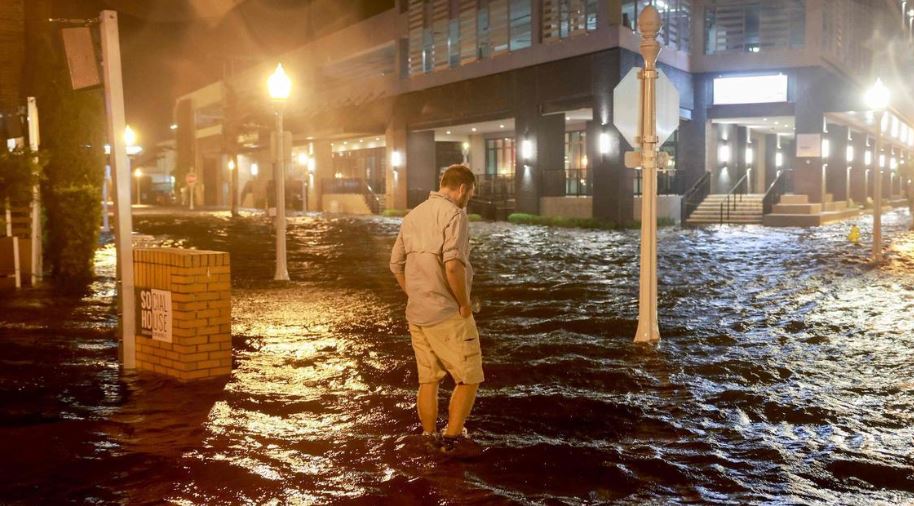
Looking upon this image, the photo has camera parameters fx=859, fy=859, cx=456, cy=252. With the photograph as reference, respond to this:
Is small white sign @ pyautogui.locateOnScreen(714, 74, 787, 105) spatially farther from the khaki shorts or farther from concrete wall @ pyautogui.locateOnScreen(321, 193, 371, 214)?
the khaki shorts

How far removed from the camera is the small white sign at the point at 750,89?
39844mm

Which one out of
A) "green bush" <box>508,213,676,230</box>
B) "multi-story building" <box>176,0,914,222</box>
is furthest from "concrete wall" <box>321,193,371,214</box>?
"green bush" <box>508,213,676,230</box>

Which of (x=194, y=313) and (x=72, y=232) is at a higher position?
(x=72, y=232)

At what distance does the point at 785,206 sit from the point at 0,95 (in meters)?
29.6

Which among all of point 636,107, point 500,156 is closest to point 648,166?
point 636,107

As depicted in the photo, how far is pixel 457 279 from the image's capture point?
17.6ft

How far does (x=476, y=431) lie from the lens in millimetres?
6145

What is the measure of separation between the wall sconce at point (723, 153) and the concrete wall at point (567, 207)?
9948mm

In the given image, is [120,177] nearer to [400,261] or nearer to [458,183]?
[400,261]

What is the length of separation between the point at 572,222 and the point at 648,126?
2510 cm

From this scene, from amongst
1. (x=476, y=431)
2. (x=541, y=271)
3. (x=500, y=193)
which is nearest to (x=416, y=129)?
(x=500, y=193)

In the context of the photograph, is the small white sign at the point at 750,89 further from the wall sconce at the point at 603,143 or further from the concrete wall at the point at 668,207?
the wall sconce at the point at 603,143

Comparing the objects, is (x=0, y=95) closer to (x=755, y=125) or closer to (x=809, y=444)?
(x=809, y=444)

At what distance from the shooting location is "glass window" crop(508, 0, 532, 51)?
39250 millimetres
